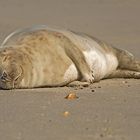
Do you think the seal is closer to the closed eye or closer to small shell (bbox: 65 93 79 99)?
the closed eye

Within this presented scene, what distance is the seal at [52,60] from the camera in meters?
6.37

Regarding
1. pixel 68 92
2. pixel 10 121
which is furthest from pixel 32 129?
pixel 68 92

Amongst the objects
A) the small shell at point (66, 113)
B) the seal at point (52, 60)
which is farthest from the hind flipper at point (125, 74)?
the small shell at point (66, 113)

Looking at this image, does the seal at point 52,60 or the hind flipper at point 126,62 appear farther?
the hind flipper at point 126,62

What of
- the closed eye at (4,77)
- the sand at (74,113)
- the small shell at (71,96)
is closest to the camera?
the sand at (74,113)

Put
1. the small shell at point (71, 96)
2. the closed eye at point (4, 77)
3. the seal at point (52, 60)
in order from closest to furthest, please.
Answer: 1. the small shell at point (71, 96)
2. the closed eye at point (4, 77)
3. the seal at point (52, 60)

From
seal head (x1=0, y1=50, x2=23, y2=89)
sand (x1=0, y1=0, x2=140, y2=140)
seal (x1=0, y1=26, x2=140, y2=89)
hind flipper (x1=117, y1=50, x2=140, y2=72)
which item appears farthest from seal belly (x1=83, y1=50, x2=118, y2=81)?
seal head (x1=0, y1=50, x2=23, y2=89)

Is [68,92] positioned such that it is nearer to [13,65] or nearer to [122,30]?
[13,65]

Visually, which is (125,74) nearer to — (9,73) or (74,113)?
(9,73)

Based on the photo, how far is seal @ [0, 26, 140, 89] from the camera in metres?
6.37

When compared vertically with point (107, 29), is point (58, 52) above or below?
above

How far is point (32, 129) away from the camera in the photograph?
4.36m

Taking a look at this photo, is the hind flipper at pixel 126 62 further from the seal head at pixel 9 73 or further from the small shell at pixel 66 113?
the small shell at pixel 66 113

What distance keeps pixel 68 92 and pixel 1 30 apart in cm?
702
